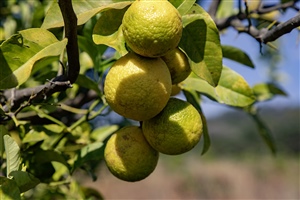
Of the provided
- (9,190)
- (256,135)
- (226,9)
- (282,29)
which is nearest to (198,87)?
(282,29)

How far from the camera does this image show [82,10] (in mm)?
632

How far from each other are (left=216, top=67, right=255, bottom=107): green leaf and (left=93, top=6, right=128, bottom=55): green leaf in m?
0.29

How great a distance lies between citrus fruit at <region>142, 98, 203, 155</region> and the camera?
63cm

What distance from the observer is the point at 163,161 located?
13.3m

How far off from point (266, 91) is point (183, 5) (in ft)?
2.22

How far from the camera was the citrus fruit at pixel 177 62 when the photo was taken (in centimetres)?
64

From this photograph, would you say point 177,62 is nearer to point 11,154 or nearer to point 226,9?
point 11,154

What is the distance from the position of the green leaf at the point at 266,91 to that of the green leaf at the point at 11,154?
0.71m

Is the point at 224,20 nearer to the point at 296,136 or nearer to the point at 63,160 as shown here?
the point at 63,160

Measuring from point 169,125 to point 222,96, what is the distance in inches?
9.6

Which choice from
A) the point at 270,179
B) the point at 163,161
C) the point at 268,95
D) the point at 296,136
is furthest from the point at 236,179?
the point at 268,95

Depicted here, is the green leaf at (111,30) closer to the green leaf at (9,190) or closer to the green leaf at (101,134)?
the green leaf at (9,190)

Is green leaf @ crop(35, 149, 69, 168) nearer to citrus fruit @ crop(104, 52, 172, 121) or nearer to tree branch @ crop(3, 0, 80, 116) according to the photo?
tree branch @ crop(3, 0, 80, 116)

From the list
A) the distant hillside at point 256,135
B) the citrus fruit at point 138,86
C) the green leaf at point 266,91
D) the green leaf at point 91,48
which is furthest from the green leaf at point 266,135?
the distant hillside at point 256,135
